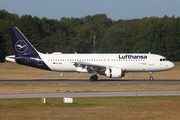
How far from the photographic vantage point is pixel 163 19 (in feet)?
461

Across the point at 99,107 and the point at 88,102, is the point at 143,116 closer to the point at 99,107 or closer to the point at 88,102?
the point at 99,107

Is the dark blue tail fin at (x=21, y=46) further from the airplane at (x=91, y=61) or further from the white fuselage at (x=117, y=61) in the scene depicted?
the white fuselage at (x=117, y=61)

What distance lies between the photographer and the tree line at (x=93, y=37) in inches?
4877

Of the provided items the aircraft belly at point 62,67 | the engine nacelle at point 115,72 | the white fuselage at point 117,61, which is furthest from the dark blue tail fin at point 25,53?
the engine nacelle at point 115,72

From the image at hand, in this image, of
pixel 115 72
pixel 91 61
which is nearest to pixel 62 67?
pixel 91 61

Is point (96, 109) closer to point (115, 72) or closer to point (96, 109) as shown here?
point (96, 109)

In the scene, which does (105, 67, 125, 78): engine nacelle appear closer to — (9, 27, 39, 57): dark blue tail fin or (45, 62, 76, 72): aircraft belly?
(45, 62, 76, 72): aircraft belly

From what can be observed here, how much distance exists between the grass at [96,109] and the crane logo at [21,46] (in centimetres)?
2726

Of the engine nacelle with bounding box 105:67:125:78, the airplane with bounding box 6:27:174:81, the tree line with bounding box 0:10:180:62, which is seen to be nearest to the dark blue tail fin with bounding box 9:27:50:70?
the airplane with bounding box 6:27:174:81

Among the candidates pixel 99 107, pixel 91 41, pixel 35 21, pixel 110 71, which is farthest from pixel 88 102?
pixel 91 41

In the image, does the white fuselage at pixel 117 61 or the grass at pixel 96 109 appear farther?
the white fuselage at pixel 117 61

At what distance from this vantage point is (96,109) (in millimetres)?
30906

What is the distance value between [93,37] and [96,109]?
367ft

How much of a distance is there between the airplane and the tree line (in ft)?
191
